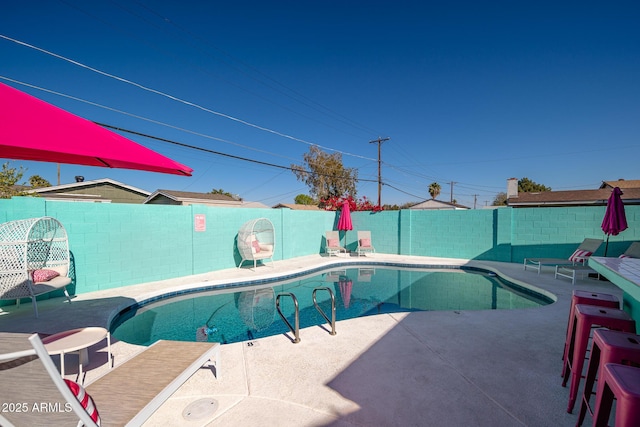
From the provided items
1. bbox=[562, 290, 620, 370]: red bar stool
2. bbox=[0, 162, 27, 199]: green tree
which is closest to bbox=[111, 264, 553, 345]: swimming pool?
bbox=[562, 290, 620, 370]: red bar stool

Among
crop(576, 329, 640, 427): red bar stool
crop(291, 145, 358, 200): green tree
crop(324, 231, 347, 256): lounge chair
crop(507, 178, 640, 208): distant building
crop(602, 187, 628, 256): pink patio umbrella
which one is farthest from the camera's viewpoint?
crop(291, 145, 358, 200): green tree

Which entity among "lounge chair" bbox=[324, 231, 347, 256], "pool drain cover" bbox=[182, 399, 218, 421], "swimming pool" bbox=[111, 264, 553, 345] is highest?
"lounge chair" bbox=[324, 231, 347, 256]

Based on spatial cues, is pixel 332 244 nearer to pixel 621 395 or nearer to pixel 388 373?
pixel 388 373

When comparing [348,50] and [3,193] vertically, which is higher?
[348,50]

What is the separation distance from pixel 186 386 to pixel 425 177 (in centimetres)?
3758

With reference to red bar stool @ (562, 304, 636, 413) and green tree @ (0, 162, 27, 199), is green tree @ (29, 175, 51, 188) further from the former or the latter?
red bar stool @ (562, 304, 636, 413)

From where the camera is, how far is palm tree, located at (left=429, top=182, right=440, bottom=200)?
123 ft

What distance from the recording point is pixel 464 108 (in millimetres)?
14719

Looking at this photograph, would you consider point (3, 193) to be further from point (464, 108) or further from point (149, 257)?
point (464, 108)

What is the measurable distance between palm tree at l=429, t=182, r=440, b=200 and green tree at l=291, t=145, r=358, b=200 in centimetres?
1540

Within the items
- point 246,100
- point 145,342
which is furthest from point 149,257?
point 246,100

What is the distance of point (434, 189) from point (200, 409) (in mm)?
39046

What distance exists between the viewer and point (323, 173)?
27.1 metres

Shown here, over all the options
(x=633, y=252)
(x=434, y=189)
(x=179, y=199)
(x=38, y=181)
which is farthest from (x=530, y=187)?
(x=38, y=181)
